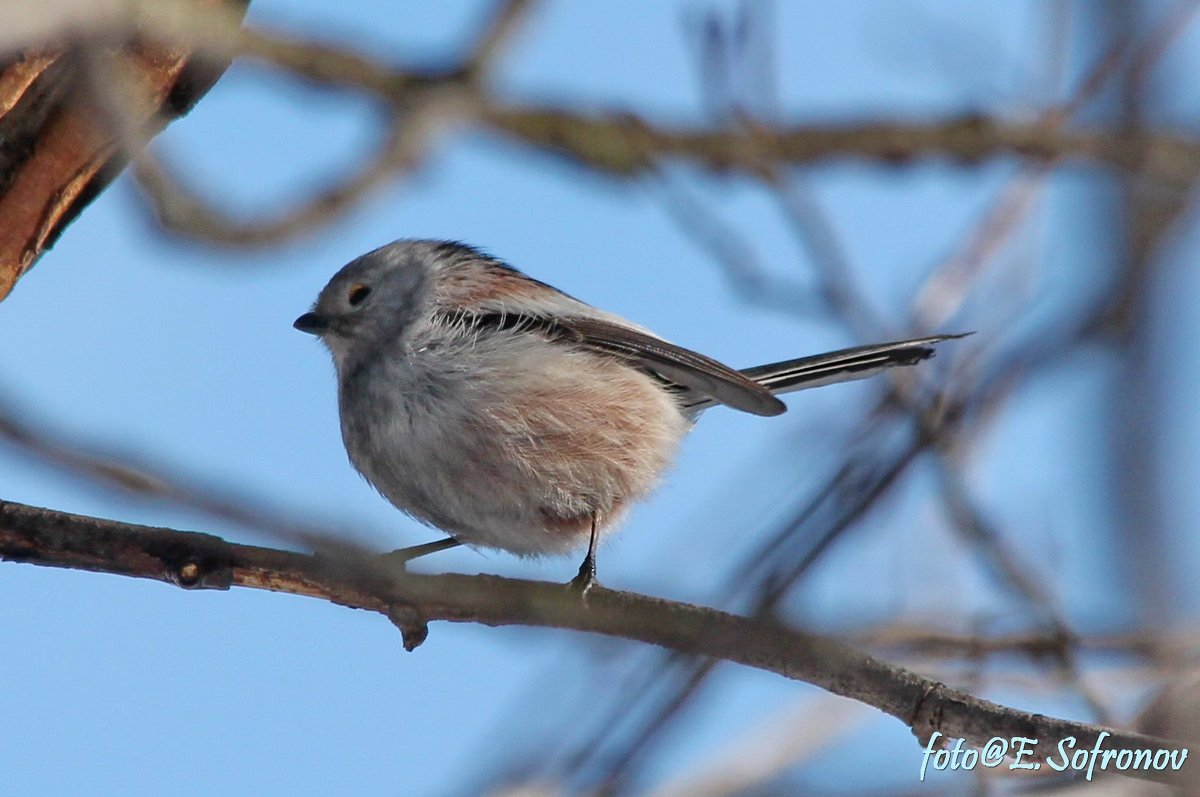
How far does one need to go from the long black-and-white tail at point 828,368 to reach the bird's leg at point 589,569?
0.96 meters

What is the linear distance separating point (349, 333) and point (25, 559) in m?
2.36

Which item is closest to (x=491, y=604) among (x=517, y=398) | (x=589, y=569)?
(x=589, y=569)

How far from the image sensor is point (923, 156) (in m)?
5.54

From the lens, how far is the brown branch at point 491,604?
140 inches

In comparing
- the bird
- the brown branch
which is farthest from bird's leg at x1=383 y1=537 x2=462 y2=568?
the brown branch

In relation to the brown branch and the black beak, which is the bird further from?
the brown branch

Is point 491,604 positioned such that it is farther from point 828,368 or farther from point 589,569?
point 828,368

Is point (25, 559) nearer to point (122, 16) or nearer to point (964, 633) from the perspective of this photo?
point (122, 16)

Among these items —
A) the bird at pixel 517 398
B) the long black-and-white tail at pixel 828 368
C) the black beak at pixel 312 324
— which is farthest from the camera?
the black beak at pixel 312 324

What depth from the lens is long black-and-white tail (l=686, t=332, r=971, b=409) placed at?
4.71 m

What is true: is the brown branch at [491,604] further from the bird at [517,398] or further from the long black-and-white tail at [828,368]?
the long black-and-white tail at [828,368]

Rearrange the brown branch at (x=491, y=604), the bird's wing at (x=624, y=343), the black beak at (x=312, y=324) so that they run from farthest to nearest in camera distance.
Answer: the black beak at (x=312, y=324), the bird's wing at (x=624, y=343), the brown branch at (x=491, y=604)

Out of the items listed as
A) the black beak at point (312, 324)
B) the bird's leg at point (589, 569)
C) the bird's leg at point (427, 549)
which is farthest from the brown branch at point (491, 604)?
the black beak at point (312, 324)

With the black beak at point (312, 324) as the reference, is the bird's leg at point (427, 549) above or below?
below
